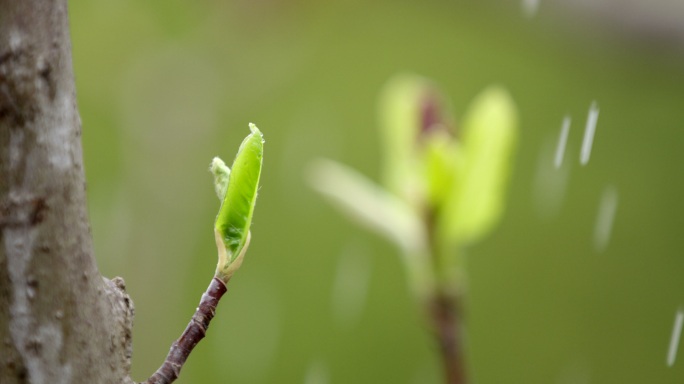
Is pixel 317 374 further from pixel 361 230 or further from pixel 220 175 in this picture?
pixel 220 175

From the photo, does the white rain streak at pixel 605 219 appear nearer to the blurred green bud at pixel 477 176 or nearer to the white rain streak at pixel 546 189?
the white rain streak at pixel 546 189

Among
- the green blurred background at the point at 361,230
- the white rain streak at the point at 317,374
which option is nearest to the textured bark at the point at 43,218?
the green blurred background at the point at 361,230

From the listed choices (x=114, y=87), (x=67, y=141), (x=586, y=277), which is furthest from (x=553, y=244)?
(x=67, y=141)

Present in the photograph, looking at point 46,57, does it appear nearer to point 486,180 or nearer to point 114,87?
point 486,180

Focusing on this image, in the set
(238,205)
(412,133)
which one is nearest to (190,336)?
(238,205)

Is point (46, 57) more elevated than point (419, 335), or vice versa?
point (419, 335)

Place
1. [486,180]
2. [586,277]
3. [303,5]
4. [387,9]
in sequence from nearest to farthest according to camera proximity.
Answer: [486,180] → [303,5] → [586,277] → [387,9]
